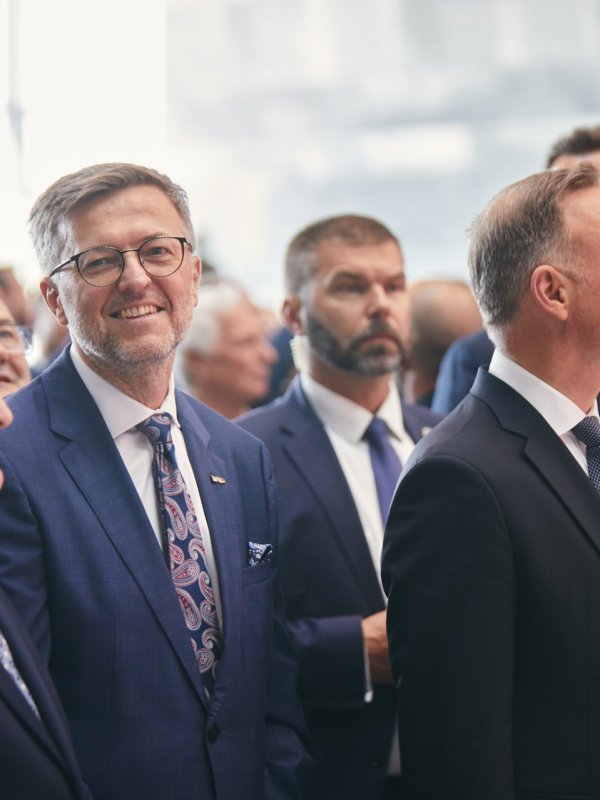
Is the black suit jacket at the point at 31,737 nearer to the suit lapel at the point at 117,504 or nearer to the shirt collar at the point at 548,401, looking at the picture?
the suit lapel at the point at 117,504

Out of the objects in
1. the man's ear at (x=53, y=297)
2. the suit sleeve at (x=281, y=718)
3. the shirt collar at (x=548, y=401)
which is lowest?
the suit sleeve at (x=281, y=718)

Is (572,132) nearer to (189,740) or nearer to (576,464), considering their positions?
(576,464)

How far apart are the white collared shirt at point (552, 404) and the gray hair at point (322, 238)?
1095mm

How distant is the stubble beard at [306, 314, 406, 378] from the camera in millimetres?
2605

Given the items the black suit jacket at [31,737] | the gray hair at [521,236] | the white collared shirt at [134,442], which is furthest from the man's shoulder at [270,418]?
the black suit jacket at [31,737]

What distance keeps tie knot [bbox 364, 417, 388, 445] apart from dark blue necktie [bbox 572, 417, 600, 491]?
870 mm

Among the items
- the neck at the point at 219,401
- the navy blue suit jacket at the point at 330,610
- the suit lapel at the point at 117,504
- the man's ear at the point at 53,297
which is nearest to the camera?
the suit lapel at the point at 117,504

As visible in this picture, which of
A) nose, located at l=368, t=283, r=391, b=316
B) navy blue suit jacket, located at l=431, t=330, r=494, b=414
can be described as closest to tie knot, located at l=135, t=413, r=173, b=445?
nose, located at l=368, t=283, r=391, b=316

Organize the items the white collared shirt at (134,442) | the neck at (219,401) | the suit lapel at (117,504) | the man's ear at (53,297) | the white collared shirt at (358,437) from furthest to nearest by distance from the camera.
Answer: the neck at (219,401) → the white collared shirt at (358,437) → the man's ear at (53,297) → the white collared shirt at (134,442) → the suit lapel at (117,504)

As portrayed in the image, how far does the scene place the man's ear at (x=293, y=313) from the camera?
281 cm

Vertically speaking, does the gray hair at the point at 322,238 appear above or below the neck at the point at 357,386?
above

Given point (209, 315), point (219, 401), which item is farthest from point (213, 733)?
point (209, 315)

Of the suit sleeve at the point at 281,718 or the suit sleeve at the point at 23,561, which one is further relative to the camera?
the suit sleeve at the point at 281,718

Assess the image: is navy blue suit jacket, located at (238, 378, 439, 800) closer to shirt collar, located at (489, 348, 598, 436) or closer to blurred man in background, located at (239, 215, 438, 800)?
blurred man in background, located at (239, 215, 438, 800)
